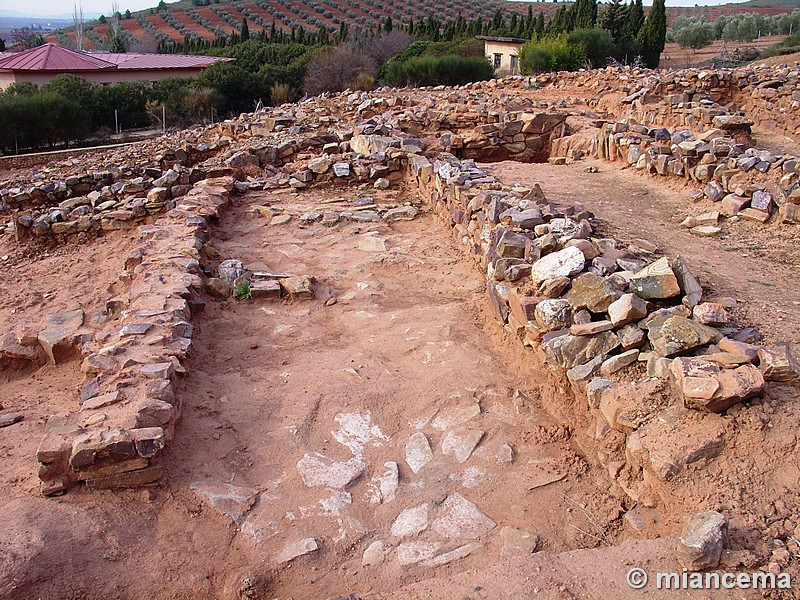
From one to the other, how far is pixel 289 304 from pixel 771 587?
3.71 m

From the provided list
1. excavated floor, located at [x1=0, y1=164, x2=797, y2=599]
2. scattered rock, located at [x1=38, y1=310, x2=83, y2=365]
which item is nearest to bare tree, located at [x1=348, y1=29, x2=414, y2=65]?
scattered rock, located at [x1=38, y1=310, x2=83, y2=365]

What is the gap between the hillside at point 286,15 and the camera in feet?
185

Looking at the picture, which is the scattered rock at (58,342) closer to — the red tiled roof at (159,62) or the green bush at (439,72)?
the green bush at (439,72)

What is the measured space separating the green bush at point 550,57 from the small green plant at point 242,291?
19.4 metres

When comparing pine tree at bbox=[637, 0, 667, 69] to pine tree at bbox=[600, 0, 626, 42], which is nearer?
pine tree at bbox=[637, 0, 667, 69]

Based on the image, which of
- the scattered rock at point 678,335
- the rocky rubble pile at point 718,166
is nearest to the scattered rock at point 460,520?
the scattered rock at point 678,335

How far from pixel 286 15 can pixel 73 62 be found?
32.7 meters

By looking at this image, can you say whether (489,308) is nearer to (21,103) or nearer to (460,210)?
(460,210)

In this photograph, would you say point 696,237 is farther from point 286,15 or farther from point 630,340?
point 286,15

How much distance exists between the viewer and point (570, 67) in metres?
22.8

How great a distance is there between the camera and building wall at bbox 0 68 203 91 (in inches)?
1136

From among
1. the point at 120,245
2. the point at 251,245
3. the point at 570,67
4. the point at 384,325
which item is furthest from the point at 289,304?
the point at 570,67

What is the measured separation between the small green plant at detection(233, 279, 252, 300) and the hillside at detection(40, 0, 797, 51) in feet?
174

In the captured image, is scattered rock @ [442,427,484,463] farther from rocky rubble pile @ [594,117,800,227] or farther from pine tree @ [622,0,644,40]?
pine tree @ [622,0,644,40]
